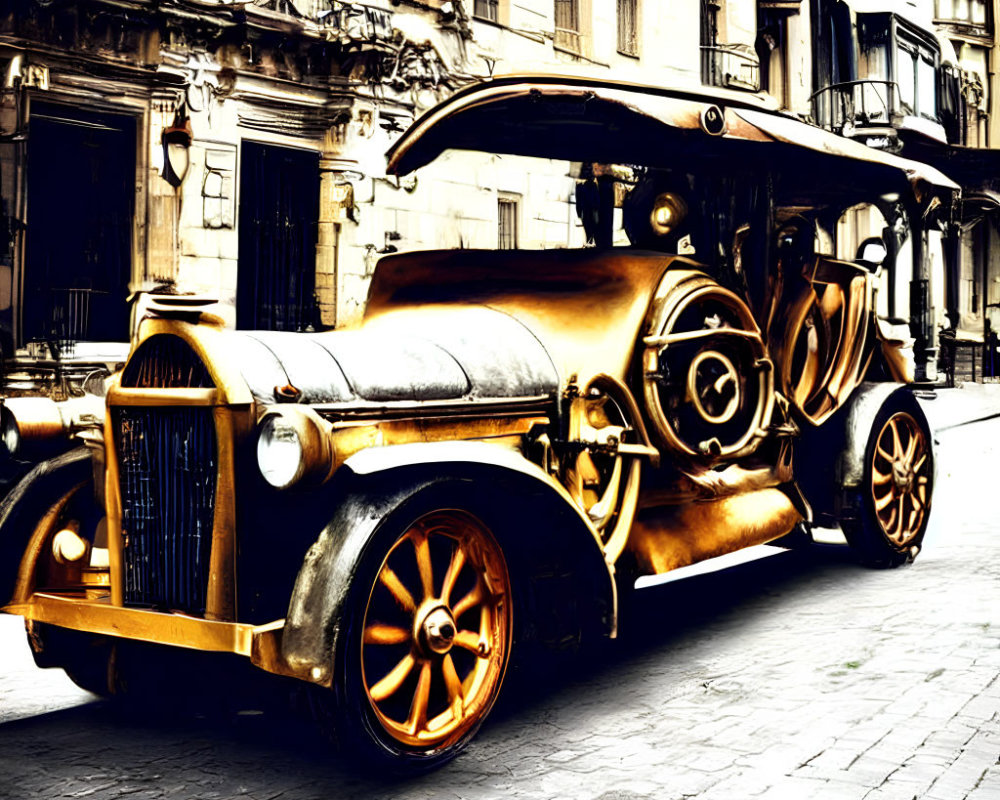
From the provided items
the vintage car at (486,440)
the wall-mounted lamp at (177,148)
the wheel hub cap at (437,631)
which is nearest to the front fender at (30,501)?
the vintage car at (486,440)

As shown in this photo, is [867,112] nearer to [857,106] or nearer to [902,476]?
[857,106]

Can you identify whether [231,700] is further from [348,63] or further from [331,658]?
[348,63]

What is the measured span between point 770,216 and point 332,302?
9074mm

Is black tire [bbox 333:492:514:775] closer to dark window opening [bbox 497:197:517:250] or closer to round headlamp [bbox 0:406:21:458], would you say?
round headlamp [bbox 0:406:21:458]

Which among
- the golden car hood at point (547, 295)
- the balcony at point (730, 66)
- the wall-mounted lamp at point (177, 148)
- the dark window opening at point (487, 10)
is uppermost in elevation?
the balcony at point (730, 66)

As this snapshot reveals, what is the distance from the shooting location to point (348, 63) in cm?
1522

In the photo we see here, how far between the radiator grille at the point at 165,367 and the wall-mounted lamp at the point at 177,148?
9249 mm

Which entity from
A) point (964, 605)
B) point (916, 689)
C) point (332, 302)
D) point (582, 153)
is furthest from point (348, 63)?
point (916, 689)

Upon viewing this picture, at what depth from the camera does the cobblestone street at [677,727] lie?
4.21m

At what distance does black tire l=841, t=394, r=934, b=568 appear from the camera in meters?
7.62

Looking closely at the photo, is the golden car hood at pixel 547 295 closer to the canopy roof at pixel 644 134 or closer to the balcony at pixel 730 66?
the canopy roof at pixel 644 134

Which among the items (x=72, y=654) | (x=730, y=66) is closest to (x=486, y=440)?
(x=72, y=654)

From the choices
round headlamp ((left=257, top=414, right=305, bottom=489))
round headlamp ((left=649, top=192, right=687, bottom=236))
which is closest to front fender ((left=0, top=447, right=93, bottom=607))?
round headlamp ((left=257, top=414, right=305, bottom=489))

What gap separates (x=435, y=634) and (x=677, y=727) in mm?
1015
